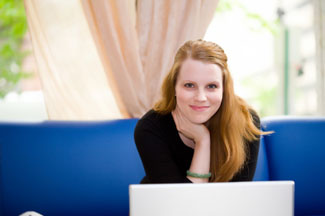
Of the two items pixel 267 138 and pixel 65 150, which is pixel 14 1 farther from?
pixel 267 138

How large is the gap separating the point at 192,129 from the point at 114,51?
73cm

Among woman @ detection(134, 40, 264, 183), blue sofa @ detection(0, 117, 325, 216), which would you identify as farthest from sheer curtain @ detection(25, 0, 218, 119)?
woman @ detection(134, 40, 264, 183)

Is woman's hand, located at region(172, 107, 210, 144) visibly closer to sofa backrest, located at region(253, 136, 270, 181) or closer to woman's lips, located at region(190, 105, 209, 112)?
woman's lips, located at region(190, 105, 209, 112)

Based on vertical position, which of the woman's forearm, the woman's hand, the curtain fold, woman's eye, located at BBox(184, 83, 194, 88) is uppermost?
the curtain fold

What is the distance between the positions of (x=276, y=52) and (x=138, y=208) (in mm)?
3108

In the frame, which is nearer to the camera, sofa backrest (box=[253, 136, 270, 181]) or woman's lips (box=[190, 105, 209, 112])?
woman's lips (box=[190, 105, 209, 112])

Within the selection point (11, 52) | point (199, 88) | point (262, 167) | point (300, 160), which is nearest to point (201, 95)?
point (199, 88)

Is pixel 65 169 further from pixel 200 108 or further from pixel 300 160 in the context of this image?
pixel 300 160

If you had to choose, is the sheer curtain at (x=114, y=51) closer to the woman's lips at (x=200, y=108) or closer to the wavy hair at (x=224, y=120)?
the wavy hair at (x=224, y=120)

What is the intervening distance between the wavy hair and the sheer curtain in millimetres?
480

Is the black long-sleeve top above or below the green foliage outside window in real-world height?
below

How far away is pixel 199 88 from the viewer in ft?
3.59

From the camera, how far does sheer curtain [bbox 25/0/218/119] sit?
1.67 m

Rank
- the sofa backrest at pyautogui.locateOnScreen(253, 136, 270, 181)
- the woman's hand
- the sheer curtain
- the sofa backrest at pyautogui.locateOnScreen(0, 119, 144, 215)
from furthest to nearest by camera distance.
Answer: the sheer curtain → the sofa backrest at pyautogui.locateOnScreen(253, 136, 270, 181) → the sofa backrest at pyautogui.locateOnScreen(0, 119, 144, 215) → the woman's hand
